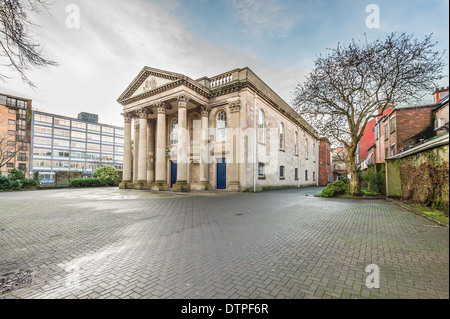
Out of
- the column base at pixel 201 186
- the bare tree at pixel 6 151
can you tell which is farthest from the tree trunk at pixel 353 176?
the bare tree at pixel 6 151

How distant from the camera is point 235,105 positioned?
61.9ft

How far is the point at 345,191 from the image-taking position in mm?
14805

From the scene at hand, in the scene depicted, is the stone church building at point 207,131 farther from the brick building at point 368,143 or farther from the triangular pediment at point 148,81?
the brick building at point 368,143

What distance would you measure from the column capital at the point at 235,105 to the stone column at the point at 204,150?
276 centimetres

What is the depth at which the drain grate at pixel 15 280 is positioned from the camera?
2693 mm

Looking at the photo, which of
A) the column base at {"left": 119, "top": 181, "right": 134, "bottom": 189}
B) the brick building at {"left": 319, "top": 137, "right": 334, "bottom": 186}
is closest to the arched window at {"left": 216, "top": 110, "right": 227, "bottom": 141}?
the column base at {"left": 119, "top": 181, "right": 134, "bottom": 189}

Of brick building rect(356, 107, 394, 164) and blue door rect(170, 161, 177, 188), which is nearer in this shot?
blue door rect(170, 161, 177, 188)

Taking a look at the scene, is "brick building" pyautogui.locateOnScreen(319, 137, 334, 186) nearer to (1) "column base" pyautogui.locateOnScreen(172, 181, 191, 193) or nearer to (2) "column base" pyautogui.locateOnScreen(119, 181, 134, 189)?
(1) "column base" pyautogui.locateOnScreen(172, 181, 191, 193)

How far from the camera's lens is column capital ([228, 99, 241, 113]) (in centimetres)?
1873

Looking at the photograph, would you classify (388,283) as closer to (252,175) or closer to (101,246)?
(101,246)

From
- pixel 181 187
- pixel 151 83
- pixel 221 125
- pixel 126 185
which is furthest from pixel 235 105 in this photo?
pixel 126 185

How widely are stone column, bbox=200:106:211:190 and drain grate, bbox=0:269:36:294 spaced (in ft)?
53.5
